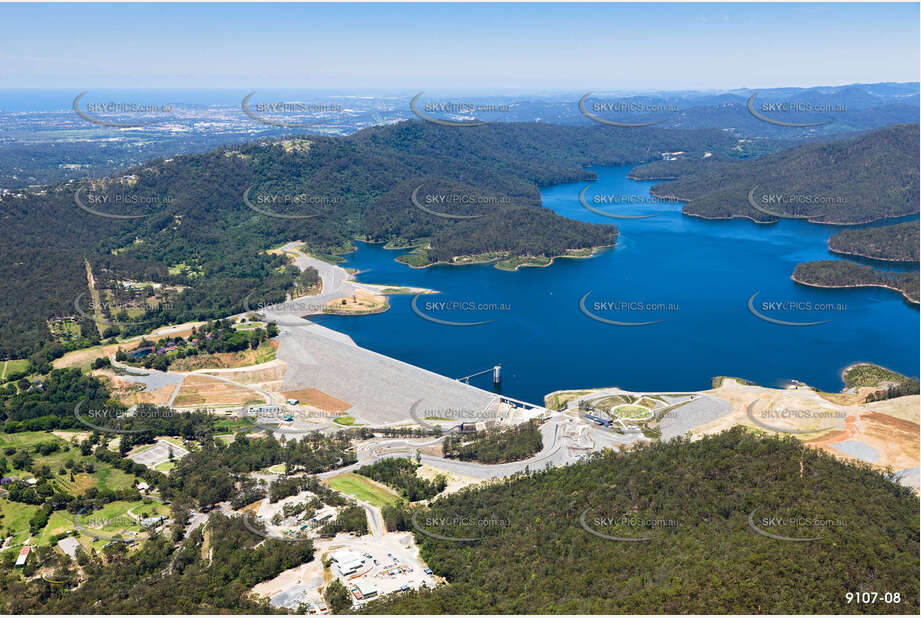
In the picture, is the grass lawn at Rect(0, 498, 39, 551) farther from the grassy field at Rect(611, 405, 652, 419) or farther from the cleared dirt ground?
the grassy field at Rect(611, 405, 652, 419)

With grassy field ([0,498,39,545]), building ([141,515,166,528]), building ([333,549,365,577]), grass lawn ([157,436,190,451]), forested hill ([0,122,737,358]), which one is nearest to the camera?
building ([333,549,365,577])

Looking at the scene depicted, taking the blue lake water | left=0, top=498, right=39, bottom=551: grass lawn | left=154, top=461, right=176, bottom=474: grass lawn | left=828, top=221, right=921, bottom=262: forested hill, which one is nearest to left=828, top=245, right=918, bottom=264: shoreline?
left=828, top=221, right=921, bottom=262: forested hill

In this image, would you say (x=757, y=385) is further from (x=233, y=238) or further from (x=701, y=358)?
(x=233, y=238)

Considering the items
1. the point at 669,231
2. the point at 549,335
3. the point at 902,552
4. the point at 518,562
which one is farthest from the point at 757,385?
the point at 669,231

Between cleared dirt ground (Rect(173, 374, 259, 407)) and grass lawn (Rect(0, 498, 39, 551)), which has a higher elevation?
grass lawn (Rect(0, 498, 39, 551))

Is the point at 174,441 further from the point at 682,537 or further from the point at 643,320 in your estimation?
the point at 643,320

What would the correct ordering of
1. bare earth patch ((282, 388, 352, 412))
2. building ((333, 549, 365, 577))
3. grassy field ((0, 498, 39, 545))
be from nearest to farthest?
building ((333, 549, 365, 577)), grassy field ((0, 498, 39, 545)), bare earth patch ((282, 388, 352, 412))

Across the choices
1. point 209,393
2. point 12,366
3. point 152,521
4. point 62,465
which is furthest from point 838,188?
point 62,465

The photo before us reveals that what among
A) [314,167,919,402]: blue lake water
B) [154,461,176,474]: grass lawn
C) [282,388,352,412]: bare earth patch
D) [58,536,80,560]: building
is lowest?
[282,388,352,412]: bare earth patch

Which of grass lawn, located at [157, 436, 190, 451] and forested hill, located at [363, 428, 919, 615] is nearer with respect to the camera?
forested hill, located at [363, 428, 919, 615]

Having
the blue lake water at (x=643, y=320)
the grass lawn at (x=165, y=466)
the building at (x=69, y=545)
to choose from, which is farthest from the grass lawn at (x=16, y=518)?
the blue lake water at (x=643, y=320)
